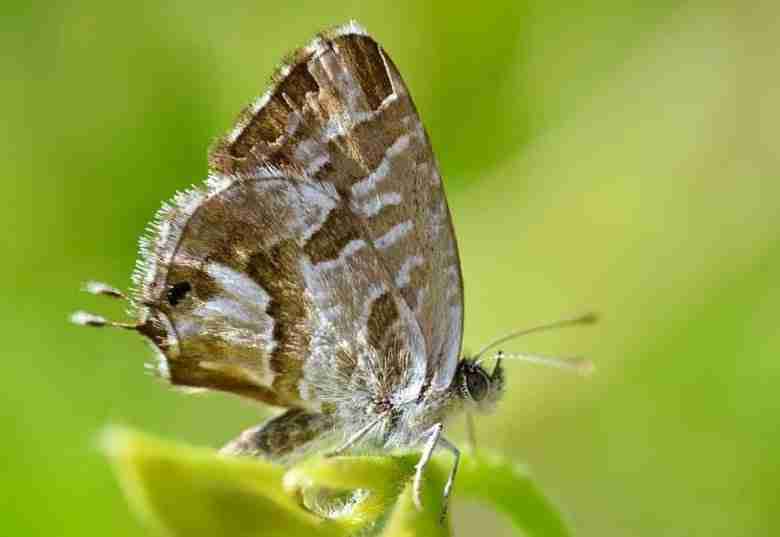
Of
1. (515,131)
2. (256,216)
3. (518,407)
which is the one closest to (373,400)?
(256,216)

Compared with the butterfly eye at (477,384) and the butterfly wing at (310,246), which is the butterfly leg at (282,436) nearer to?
the butterfly wing at (310,246)

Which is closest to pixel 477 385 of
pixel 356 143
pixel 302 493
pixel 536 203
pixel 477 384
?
pixel 477 384

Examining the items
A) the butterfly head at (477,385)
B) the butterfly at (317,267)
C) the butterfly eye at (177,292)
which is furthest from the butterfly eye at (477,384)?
the butterfly eye at (177,292)

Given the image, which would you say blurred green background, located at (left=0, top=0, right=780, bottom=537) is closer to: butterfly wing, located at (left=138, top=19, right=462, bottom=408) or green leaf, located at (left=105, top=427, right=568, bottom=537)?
butterfly wing, located at (left=138, top=19, right=462, bottom=408)

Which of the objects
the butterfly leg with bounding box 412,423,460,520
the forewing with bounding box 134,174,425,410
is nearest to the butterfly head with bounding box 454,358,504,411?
the forewing with bounding box 134,174,425,410

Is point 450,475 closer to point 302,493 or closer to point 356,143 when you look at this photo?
point 302,493

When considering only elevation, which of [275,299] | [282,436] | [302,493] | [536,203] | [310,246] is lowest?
[302,493]

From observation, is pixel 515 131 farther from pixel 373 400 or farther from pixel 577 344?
pixel 373 400
